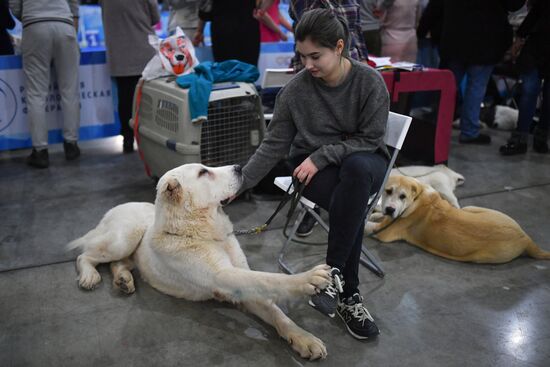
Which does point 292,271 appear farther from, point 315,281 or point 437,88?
point 437,88

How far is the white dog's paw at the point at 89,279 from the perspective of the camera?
8.71 ft

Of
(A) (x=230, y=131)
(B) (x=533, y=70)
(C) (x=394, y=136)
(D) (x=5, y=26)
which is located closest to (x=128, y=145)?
(D) (x=5, y=26)

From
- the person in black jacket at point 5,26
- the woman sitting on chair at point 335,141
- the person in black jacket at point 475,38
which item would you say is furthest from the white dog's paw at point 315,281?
the person in black jacket at point 5,26

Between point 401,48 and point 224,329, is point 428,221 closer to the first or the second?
point 224,329

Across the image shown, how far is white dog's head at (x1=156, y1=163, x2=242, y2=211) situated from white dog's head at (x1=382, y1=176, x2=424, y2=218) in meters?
1.12

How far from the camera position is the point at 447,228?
2926 mm

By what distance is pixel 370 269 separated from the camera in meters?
2.88

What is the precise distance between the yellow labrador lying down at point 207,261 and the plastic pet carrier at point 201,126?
1063mm

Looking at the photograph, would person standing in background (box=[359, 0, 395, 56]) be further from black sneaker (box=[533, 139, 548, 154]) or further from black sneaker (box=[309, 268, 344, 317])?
black sneaker (box=[309, 268, 344, 317])

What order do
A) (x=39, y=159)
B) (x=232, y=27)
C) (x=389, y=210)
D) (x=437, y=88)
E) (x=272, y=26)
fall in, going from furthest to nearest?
(x=272, y=26)
(x=39, y=159)
(x=232, y=27)
(x=437, y=88)
(x=389, y=210)

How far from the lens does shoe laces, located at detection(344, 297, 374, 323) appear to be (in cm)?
227

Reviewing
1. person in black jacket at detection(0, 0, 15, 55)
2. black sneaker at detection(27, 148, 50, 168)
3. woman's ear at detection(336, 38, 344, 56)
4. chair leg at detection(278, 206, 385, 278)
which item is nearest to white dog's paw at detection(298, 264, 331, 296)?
chair leg at detection(278, 206, 385, 278)

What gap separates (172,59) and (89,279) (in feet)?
6.21

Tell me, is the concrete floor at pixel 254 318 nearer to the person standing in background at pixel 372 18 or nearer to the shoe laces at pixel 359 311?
the shoe laces at pixel 359 311
